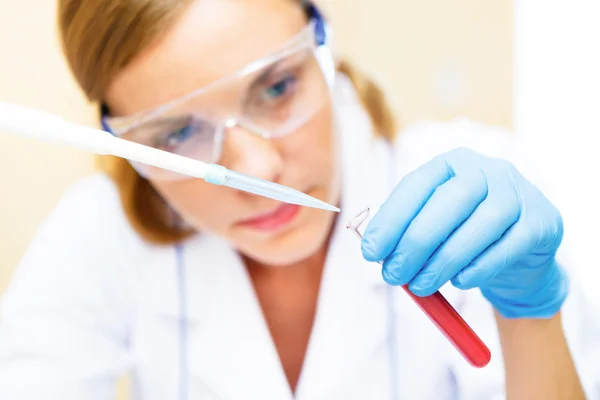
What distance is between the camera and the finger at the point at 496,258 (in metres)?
0.50

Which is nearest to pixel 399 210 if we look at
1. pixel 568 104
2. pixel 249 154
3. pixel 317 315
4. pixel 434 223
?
pixel 434 223

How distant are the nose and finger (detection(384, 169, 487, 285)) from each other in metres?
0.17

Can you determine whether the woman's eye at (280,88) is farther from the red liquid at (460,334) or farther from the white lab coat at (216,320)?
the red liquid at (460,334)

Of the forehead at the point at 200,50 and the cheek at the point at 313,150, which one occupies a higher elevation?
the forehead at the point at 200,50

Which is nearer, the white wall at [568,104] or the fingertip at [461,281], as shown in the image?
the fingertip at [461,281]

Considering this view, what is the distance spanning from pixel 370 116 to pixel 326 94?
0.66ft

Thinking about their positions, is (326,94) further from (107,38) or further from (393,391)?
(393,391)

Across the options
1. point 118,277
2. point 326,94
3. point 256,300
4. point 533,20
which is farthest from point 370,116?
point 533,20

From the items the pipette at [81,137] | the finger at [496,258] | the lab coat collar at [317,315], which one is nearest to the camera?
the pipette at [81,137]

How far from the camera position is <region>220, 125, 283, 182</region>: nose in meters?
0.59

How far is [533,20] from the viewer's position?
118cm

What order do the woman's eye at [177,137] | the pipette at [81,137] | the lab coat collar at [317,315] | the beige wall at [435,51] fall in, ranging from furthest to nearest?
1. the beige wall at [435,51]
2. the lab coat collar at [317,315]
3. the woman's eye at [177,137]
4. the pipette at [81,137]

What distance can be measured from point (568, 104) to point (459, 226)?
0.77 metres

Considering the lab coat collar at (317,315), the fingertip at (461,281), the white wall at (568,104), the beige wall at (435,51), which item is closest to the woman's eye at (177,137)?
the lab coat collar at (317,315)
